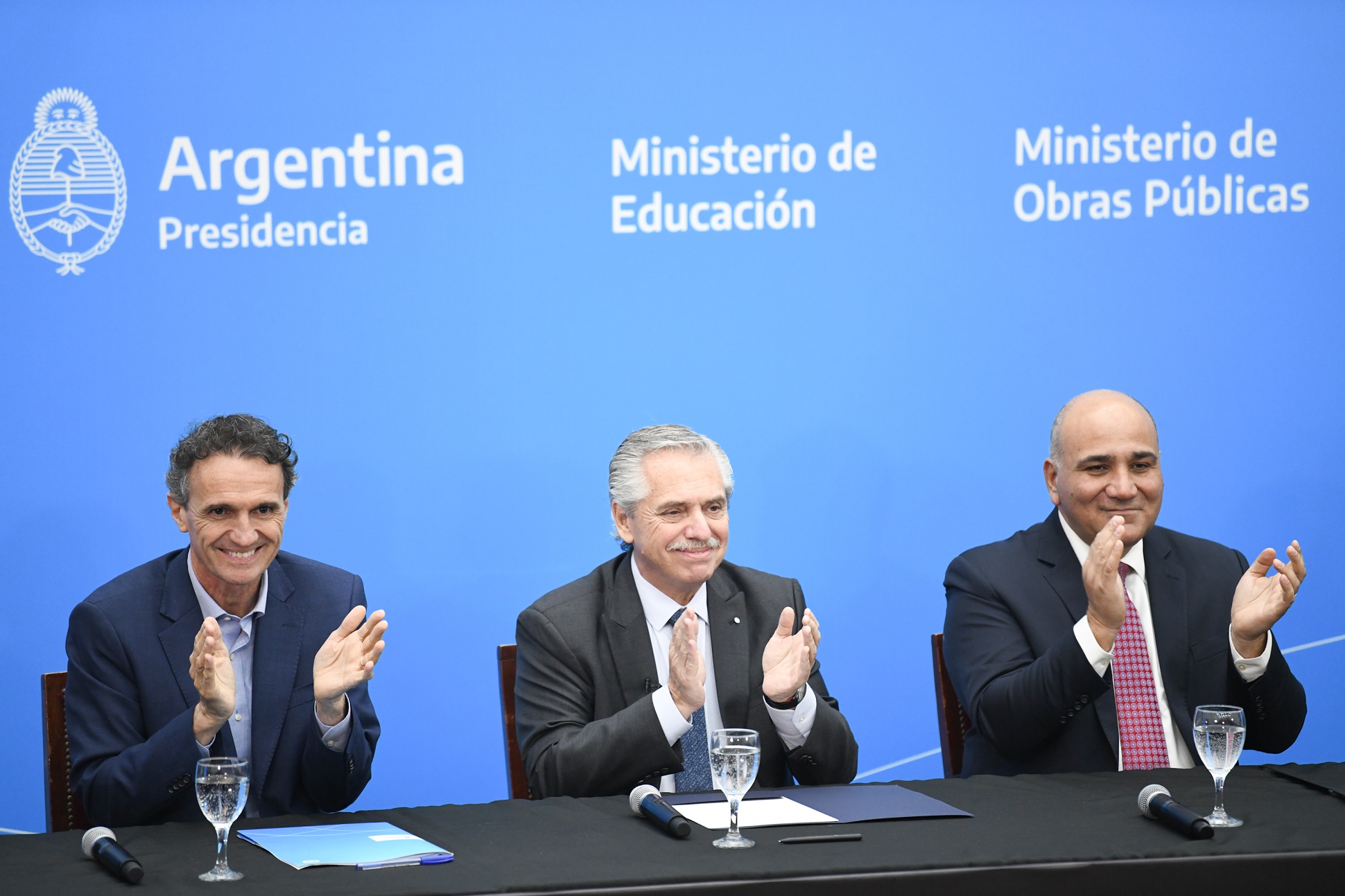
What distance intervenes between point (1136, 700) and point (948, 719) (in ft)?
1.34

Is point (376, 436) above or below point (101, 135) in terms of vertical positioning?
below

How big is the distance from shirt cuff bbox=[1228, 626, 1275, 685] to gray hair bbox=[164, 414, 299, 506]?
204 cm

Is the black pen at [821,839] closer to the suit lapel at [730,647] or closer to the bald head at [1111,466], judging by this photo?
the suit lapel at [730,647]

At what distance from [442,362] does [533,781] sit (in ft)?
5.55

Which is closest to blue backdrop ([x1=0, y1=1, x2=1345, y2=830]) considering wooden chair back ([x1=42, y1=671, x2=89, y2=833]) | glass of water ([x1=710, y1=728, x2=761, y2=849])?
wooden chair back ([x1=42, y1=671, x2=89, y2=833])

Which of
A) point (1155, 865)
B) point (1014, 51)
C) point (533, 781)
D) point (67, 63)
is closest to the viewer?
point (1155, 865)

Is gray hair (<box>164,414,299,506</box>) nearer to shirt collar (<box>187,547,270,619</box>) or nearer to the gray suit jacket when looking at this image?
shirt collar (<box>187,547,270,619</box>)

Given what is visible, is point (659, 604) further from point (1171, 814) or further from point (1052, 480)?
point (1171, 814)

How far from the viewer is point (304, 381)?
405 cm

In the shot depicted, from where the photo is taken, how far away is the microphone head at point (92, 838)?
198 centimetres

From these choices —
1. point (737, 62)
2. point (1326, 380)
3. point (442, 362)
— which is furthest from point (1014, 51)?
point (442, 362)

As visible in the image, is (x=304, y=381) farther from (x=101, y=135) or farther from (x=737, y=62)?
(x=737, y=62)

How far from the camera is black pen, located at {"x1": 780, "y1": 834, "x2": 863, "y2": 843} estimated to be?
2059 mm

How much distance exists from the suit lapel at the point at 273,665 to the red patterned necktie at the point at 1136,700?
1.71 m
